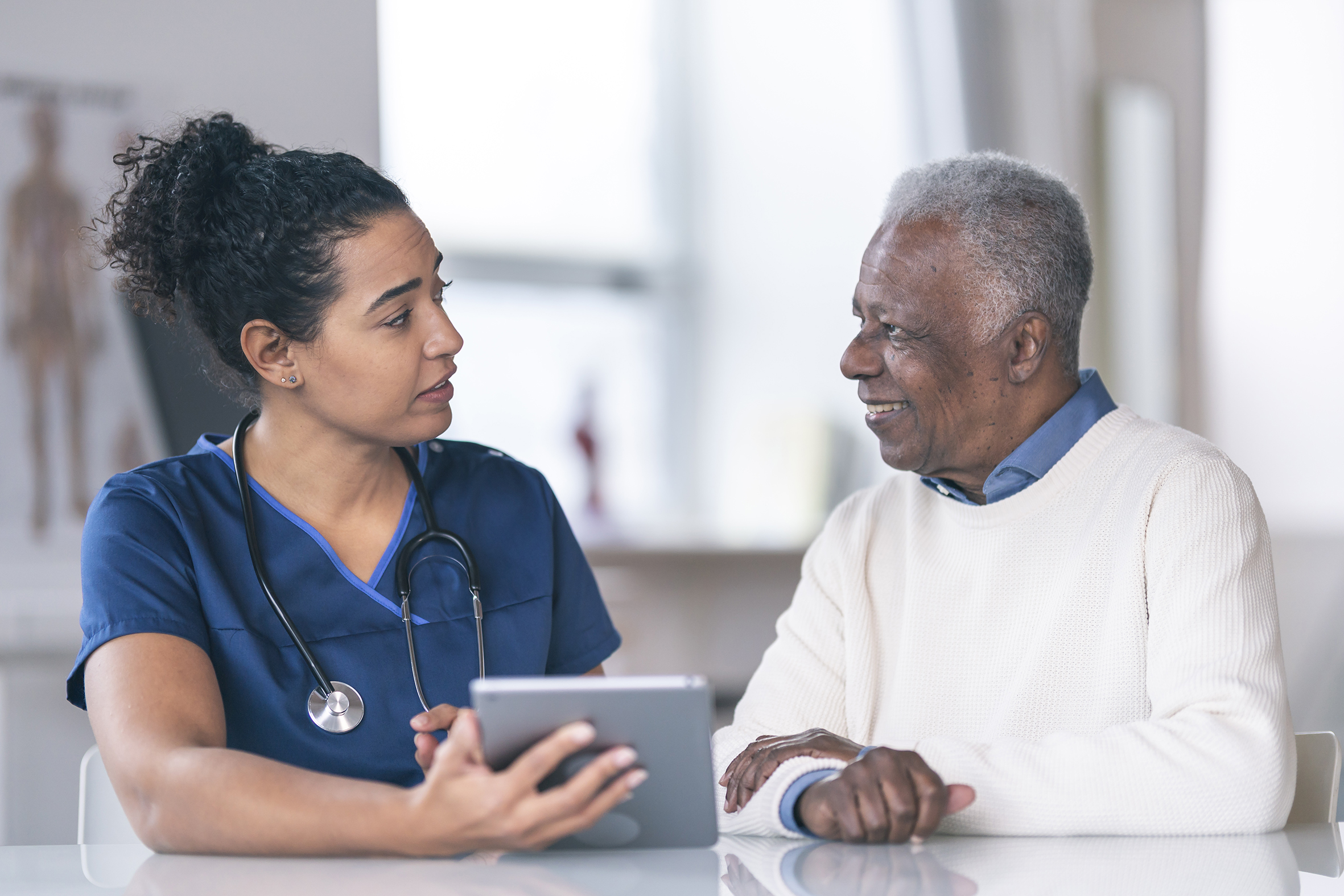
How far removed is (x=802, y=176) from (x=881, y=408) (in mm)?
1821

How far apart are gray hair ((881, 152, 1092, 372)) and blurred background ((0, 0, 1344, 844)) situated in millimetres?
1687

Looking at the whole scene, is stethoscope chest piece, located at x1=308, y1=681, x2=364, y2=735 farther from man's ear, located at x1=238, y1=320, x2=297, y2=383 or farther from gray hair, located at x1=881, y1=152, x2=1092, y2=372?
gray hair, located at x1=881, y1=152, x2=1092, y2=372

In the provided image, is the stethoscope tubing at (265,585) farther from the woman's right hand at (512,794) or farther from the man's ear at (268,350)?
the woman's right hand at (512,794)

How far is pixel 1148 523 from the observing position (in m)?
1.38

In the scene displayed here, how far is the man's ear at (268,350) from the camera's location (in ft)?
4.96

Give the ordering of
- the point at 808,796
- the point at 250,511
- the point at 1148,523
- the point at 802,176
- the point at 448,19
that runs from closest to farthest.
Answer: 1. the point at 808,796
2. the point at 1148,523
3. the point at 250,511
4. the point at 448,19
5. the point at 802,176

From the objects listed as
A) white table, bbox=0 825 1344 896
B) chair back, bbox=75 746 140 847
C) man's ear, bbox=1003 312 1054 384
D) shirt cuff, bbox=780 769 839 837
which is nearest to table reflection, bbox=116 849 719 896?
white table, bbox=0 825 1344 896

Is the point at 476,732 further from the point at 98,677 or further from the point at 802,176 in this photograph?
the point at 802,176

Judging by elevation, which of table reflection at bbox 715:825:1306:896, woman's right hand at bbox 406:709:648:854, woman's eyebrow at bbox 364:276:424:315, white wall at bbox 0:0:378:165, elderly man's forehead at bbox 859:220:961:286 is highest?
white wall at bbox 0:0:378:165

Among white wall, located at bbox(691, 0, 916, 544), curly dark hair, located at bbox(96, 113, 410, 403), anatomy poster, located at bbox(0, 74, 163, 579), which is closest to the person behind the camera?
curly dark hair, located at bbox(96, 113, 410, 403)

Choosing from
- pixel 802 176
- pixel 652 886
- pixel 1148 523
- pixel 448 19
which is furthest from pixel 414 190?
pixel 652 886

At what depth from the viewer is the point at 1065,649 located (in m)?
1.43

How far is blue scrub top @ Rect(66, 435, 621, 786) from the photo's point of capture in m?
1.37

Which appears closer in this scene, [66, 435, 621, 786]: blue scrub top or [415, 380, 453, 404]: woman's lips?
[66, 435, 621, 786]: blue scrub top
